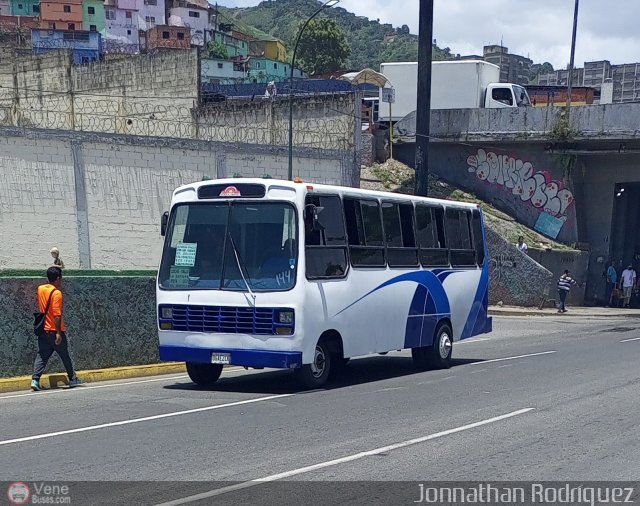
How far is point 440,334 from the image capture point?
17062 millimetres

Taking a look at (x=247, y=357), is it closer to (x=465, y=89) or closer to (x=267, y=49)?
(x=465, y=89)

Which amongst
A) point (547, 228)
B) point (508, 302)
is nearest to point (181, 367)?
point (508, 302)

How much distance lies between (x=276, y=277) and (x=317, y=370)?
165 cm

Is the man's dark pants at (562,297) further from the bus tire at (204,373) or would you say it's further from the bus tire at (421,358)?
the bus tire at (204,373)

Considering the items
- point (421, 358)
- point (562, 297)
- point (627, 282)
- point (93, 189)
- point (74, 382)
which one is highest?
point (93, 189)

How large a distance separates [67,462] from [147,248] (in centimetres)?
2125

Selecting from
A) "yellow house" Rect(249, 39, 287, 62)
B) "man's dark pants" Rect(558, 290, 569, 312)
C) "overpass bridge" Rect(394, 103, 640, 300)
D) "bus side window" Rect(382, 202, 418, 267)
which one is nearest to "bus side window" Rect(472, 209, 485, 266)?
"bus side window" Rect(382, 202, 418, 267)

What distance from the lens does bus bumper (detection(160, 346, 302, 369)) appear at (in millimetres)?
12945

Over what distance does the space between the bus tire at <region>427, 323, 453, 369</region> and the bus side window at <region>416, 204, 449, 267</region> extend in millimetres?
1209

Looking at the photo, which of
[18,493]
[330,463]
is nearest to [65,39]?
[330,463]

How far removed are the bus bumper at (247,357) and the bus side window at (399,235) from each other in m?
3.14

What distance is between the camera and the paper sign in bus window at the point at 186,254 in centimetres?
1366

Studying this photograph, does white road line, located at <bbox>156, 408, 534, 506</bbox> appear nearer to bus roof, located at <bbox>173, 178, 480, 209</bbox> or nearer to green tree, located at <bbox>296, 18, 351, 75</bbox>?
bus roof, located at <bbox>173, 178, 480, 209</bbox>

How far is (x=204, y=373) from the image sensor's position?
14.5m
